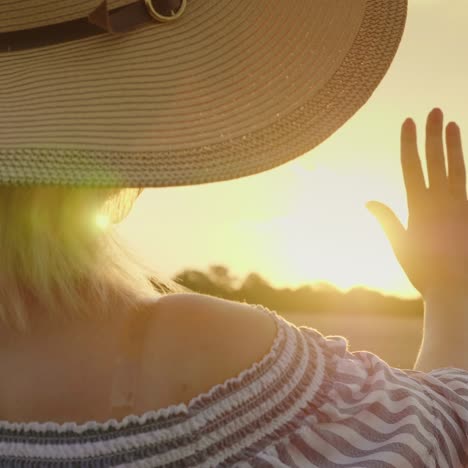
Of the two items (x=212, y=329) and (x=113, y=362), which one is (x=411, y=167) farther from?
(x=113, y=362)

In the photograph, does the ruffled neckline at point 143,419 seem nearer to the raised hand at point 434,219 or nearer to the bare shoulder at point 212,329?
the bare shoulder at point 212,329

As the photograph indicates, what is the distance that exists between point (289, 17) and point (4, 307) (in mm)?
685

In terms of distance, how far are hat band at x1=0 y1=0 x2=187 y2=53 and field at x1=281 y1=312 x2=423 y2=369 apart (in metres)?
→ 9.00

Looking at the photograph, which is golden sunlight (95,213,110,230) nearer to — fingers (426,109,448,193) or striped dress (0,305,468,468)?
striped dress (0,305,468,468)

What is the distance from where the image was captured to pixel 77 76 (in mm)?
1273

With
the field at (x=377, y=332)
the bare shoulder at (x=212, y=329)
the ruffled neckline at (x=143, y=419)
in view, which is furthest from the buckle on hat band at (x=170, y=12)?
the field at (x=377, y=332)

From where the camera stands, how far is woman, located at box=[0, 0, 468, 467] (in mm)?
1219

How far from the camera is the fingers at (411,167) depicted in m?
1.55

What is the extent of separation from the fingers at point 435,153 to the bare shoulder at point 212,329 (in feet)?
1.47

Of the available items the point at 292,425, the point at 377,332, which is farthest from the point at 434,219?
the point at 377,332

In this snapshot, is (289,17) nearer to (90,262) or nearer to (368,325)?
(90,262)

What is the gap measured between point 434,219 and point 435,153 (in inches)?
4.5

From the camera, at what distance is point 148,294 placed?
1313mm

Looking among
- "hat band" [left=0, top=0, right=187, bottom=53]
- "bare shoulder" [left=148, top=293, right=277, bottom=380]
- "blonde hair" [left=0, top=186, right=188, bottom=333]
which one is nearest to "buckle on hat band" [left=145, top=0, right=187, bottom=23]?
"hat band" [left=0, top=0, right=187, bottom=53]
